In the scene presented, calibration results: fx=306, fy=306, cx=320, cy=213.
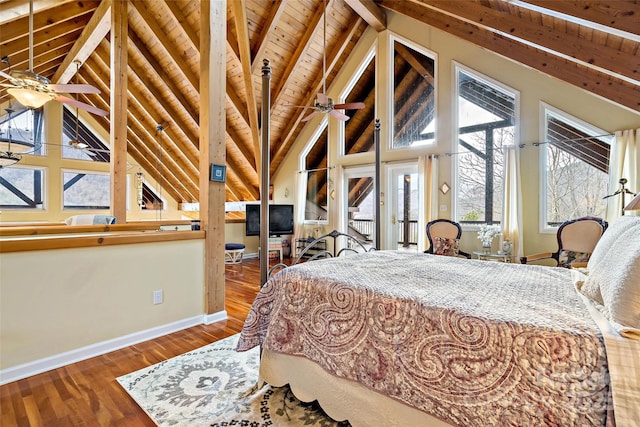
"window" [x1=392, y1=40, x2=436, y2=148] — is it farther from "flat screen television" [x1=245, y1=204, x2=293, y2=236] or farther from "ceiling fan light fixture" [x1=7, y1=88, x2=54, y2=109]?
"ceiling fan light fixture" [x1=7, y1=88, x2=54, y2=109]

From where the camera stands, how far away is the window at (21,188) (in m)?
7.09

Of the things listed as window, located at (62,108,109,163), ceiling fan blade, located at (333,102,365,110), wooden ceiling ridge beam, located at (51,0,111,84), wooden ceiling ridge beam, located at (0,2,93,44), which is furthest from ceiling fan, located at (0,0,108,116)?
window, located at (62,108,109,163)

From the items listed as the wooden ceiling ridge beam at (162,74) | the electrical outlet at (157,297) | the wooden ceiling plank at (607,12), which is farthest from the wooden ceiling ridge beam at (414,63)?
the electrical outlet at (157,297)

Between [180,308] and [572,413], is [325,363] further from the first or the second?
[180,308]

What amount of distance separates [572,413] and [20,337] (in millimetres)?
3115

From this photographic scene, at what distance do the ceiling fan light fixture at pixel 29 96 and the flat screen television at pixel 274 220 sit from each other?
13.0 ft

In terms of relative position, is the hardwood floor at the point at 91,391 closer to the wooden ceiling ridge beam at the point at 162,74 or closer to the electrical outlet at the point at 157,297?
the electrical outlet at the point at 157,297

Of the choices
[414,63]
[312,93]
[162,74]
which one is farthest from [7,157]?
[414,63]

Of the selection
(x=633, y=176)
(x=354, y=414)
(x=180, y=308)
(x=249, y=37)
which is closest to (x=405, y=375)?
(x=354, y=414)

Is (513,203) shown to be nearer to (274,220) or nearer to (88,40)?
(274,220)

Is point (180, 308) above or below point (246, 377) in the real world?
above

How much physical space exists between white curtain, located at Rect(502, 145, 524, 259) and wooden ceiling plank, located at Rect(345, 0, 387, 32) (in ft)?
11.3

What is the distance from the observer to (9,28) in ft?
13.4

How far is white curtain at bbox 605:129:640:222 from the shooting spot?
12.5 ft
